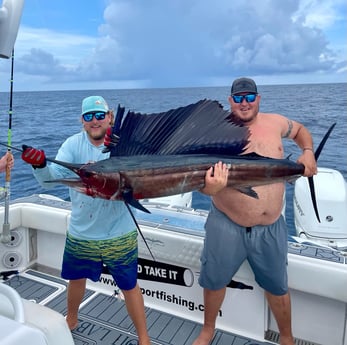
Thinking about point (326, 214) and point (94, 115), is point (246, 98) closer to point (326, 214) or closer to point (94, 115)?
point (94, 115)

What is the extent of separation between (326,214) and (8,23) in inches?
139

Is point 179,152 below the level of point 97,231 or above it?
above

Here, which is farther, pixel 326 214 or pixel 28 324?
pixel 326 214

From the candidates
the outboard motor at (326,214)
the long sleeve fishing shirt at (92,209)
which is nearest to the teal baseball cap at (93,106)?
the long sleeve fishing shirt at (92,209)

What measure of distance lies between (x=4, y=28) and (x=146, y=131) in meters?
0.56

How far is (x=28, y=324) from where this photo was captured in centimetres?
79

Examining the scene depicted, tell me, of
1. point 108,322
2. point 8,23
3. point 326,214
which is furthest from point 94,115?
point 326,214

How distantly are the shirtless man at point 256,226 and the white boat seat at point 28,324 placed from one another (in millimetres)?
1172

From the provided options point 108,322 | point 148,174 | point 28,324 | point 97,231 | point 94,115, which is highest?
point 94,115

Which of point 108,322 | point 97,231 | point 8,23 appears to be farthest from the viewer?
point 108,322

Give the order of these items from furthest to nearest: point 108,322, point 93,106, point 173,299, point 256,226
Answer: point 173,299
point 108,322
point 256,226
point 93,106

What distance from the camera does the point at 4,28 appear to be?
1127 mm

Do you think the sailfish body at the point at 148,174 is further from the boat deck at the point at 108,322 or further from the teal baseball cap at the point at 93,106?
the boat deck at the point at 108,322

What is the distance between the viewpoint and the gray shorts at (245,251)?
1.91 meters
